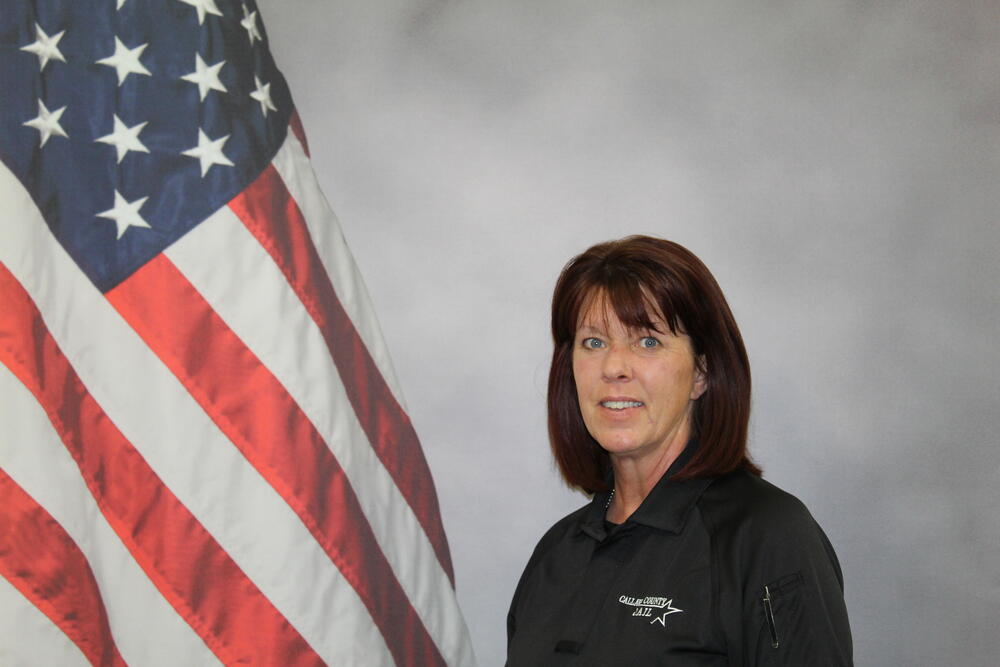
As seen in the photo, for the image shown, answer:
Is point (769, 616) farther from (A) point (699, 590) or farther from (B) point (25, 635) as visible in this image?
(B) point (25, 635)

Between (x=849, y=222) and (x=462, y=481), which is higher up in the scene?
(x=849, y=222)

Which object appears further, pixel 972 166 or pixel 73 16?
pixel 972 166

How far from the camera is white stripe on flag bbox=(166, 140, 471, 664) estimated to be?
6.10 ft

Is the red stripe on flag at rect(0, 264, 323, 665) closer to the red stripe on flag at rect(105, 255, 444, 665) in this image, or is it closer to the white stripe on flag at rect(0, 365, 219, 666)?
the white stripe on flag at rect(0, 365, 219, 666)

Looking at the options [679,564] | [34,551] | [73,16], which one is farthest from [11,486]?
[679,564]

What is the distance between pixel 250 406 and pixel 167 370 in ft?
0.53

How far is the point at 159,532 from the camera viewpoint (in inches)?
70.5

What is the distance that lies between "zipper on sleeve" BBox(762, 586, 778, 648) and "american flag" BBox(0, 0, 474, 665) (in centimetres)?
80

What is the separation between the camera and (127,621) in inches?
69.1

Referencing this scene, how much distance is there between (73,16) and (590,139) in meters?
1.09

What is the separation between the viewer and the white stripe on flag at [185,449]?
1.74 meters

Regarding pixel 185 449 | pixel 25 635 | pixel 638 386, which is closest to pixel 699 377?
pixel 638 386

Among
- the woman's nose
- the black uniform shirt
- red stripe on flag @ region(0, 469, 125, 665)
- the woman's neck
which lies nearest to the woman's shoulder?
the black uniform shirt

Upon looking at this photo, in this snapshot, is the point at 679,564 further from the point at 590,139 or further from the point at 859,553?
the point at 590,139
